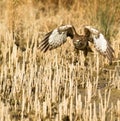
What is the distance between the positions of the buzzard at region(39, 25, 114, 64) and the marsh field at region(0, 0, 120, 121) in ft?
0.83

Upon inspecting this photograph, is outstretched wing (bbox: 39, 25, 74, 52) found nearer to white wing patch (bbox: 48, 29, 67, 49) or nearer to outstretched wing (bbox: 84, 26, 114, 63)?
white wing patch (bbox: 48, 29, 67, 49)

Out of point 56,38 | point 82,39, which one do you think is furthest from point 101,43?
point 56,38

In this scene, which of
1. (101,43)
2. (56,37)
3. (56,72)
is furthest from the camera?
(56,37)

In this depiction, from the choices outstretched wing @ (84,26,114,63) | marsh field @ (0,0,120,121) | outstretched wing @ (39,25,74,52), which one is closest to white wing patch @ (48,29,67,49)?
outstretched wing @ (39,25,74,52)

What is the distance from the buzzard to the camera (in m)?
6.94

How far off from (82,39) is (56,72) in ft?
1.90

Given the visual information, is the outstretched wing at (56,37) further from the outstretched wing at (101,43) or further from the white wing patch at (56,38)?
the outstretched wing at (101,43)

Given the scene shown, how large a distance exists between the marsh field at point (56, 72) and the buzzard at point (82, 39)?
0.83ft

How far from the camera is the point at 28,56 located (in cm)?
801

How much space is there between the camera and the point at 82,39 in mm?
7070

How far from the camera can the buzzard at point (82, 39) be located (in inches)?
273

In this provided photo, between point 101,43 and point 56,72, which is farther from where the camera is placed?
point 101,43

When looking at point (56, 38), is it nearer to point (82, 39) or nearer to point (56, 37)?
point (56, 37)

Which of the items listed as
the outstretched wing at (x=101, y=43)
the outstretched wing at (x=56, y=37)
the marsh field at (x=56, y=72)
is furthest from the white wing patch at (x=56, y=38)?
the outstretched wing at (x=101, y=43)
